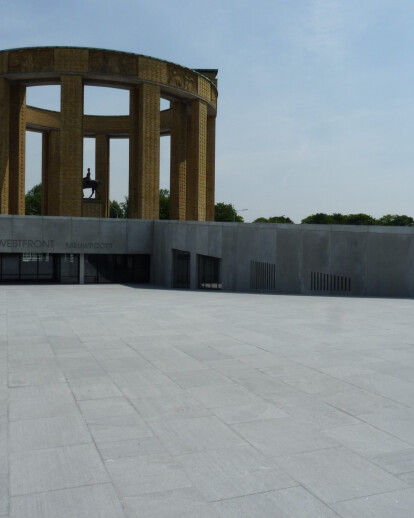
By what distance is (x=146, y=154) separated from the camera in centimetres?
3594

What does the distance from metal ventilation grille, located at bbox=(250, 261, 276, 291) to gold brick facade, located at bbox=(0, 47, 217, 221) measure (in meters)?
13.6

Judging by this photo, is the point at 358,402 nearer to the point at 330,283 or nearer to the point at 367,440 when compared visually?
the point at 367,440

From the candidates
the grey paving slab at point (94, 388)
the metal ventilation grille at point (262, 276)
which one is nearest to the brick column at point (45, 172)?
the metal ventilation grille at point (262, 276)

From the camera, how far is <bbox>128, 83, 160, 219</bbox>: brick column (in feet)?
117

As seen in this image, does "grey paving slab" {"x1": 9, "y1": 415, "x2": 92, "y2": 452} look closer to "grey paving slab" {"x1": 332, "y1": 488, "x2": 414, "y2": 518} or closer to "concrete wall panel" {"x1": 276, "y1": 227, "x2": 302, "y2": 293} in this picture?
"grey paving slab" {"x1": 332, "y1": 488, "x2": 414, "y2": 518}

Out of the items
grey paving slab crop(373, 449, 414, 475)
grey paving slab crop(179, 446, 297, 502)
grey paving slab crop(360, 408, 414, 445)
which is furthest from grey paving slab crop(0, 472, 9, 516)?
grey paving slab crop(360, 408, 414, 445)

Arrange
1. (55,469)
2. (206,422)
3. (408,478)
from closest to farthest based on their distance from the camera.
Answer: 1. (408,478)
2. (55,469)
3. (206,422)

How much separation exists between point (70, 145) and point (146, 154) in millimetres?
5065

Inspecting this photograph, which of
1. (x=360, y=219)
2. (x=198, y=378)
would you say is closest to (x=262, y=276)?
(x=198, y=378)

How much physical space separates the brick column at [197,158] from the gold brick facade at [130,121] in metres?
0.07

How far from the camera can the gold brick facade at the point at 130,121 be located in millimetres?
34062

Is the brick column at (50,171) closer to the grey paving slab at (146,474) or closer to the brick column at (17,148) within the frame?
the brick column at (17,148)

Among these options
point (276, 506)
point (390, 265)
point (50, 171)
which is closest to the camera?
point (276, 506)

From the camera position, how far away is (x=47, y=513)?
4.36 metres
